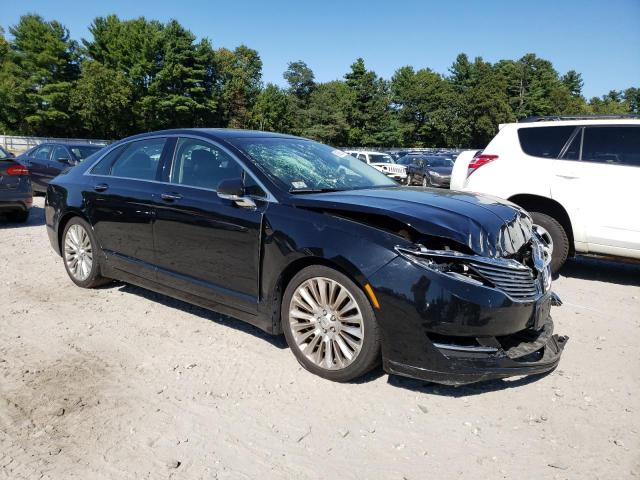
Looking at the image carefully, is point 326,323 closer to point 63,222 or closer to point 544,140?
point 63,222

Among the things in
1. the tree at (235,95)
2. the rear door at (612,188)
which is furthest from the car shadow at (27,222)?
the tree at (235,95)

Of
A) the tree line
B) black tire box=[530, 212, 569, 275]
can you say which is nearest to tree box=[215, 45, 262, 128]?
the tree line

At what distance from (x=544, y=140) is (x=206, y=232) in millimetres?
4427

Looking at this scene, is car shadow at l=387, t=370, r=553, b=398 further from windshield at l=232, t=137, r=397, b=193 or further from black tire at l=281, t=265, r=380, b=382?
windshield at l=232, t=137, r=397, b=193

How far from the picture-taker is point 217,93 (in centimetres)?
7050

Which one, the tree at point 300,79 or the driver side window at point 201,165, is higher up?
the tree at point 300,79

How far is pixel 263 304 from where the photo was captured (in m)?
3.53

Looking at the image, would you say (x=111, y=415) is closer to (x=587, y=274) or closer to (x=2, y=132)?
(x=587, y=274)

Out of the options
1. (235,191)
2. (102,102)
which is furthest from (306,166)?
(102,102)

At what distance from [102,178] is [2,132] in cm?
5772

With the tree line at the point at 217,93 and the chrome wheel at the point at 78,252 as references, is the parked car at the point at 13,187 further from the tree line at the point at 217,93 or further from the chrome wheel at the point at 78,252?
the tree line at the point at 217,93

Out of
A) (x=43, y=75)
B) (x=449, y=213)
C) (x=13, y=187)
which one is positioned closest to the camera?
(x=449, y=213)

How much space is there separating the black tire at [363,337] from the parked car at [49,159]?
1091 centimetres

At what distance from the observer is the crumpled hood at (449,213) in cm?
298
